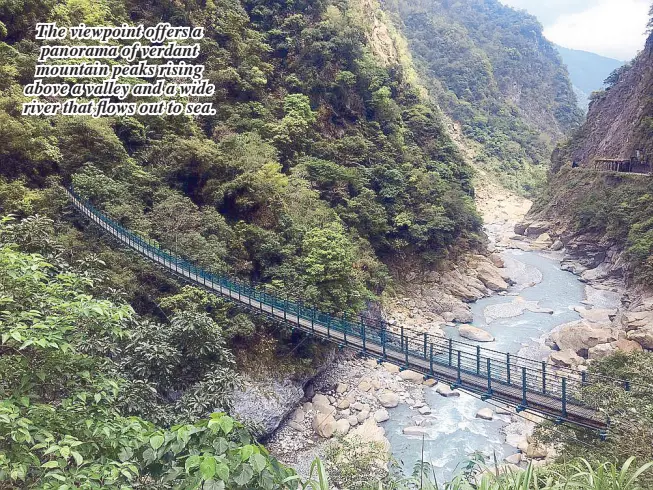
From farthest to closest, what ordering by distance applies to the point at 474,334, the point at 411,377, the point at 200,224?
the point at 474,334 → the point at 411,377 → the point at 200,224

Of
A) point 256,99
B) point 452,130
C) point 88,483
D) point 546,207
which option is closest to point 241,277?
point 256,99

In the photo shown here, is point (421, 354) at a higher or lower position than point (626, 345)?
higher

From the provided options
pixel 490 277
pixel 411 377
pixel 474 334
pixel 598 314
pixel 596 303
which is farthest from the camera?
pixel 490 277

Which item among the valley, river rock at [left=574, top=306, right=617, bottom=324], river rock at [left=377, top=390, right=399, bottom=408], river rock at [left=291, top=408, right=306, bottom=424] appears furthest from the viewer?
river rock at [left=574, top=306, right=617, bottom=324]

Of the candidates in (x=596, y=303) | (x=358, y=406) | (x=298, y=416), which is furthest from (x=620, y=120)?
(x=298, y=416)

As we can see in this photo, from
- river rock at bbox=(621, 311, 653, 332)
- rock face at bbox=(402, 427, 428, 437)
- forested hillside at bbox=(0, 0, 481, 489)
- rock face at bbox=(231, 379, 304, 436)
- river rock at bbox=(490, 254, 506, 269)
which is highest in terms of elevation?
forested hillside at bbox=(0, 0, 481, 489)

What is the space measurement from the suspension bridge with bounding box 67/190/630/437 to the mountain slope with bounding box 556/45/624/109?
6773 inches

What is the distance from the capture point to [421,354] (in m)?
10.3

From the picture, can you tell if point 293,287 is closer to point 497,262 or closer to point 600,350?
point 600,350

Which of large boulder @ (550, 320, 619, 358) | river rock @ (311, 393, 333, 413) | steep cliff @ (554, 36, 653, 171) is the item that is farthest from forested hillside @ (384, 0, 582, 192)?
river rock @ (311, 393, 333, 413)

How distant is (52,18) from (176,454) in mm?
20478

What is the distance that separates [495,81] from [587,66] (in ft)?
511

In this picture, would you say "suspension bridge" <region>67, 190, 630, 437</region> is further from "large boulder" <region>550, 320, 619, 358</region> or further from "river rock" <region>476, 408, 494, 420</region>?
"large boulder" <region>550, 320, 619, 358</region>

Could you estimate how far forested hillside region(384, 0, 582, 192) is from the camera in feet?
176
